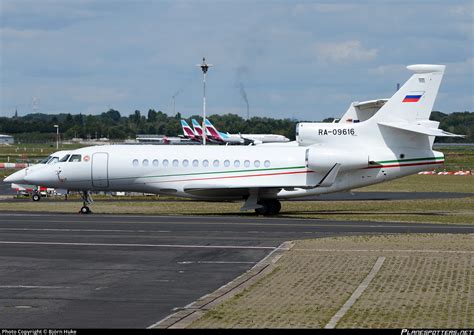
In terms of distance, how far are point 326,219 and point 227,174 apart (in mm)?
5508

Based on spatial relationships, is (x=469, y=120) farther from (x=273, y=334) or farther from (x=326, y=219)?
(x=273, y=334)

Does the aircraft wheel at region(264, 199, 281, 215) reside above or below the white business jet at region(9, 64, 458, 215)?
below

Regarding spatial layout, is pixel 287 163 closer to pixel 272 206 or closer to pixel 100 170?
pixel 272 206

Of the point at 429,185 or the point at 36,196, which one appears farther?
the point at 429,185

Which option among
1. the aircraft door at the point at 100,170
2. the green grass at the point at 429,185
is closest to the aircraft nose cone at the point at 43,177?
the aircraft door at the point at 100,170

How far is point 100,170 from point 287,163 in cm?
884

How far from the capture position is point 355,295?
19.0 meters

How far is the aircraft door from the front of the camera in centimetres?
4281

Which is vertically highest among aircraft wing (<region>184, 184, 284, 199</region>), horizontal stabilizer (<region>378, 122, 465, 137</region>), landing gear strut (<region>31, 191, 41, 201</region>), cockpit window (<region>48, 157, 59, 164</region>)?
horizontal stabilizer (<region>378, 122, 465, 137</region>)

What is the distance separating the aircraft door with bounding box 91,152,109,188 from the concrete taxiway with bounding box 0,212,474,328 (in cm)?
325

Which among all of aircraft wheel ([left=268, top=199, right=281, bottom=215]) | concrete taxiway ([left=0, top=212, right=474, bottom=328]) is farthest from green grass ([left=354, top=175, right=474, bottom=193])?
concrete taxiway ([left=0, top=212, right=474, bottom=328])

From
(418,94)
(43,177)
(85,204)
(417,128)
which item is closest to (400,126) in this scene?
(417,128)

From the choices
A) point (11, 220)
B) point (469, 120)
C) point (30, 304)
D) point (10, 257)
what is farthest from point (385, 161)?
point (469, 120)

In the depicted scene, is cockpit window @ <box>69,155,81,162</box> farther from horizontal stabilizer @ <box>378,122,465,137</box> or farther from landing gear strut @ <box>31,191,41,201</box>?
horizontal stabilizer @ <box>378,122,465,137</box>
